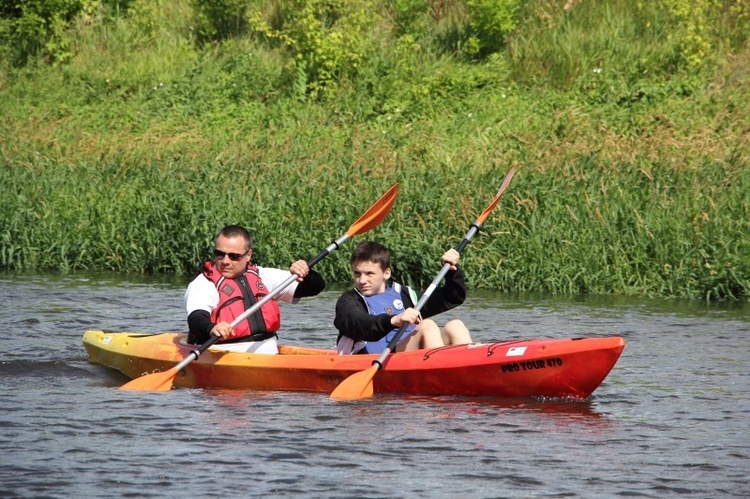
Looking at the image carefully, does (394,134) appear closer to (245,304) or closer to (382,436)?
(245,304)

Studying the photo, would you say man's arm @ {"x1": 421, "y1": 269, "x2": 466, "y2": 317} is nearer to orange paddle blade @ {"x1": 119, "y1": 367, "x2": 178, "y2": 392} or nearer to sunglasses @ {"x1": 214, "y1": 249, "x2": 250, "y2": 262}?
sunglasses @ {"x1": 214, "y1": 249, "x2": 250, "y2": 262}

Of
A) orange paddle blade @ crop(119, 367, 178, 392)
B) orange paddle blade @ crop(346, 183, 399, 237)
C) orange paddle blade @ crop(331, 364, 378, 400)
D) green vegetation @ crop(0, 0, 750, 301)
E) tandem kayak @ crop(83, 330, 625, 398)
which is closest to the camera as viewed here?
Answer: tandem kayak @ crop(83, 330, 625, 398)

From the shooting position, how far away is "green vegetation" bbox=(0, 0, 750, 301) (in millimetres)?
9898

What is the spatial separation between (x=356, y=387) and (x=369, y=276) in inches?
23.1

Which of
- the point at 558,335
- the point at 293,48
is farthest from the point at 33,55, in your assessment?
the point at 558,335

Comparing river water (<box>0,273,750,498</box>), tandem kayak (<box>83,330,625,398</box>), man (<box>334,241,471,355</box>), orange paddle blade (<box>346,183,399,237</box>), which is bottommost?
river water (<box>0,273,750,498</box>)

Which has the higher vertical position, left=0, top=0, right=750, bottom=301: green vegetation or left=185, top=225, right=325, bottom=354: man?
left=0, top=0, right=750, bottom=301: green vegetation

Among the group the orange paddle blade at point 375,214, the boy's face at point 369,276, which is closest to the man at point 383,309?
the boy's face at point 369,276

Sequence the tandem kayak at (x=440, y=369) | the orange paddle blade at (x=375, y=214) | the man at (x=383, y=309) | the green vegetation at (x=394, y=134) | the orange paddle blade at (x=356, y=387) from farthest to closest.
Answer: the green vegetation at (x=394, y=134), the orange paddle blade at (x=375, y=214), the man at (x=383, y=309), the orange paddle blade at (x=356, y=387), the tandem kayak at (x=440, y=369)

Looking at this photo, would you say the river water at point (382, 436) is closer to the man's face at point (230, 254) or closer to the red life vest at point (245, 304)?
the red life vest at point (245, 304)

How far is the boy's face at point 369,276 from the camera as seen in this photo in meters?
6.28

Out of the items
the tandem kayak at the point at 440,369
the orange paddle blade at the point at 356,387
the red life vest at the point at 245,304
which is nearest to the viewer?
the tandem kayak at the point at 440,369

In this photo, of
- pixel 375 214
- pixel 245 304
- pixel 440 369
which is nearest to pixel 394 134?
pixel 375 214

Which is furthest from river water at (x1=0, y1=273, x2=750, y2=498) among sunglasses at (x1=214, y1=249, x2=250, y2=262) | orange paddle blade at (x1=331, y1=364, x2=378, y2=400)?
sunglasses at (x1=214, y1=249, x2=250, y2=262)
